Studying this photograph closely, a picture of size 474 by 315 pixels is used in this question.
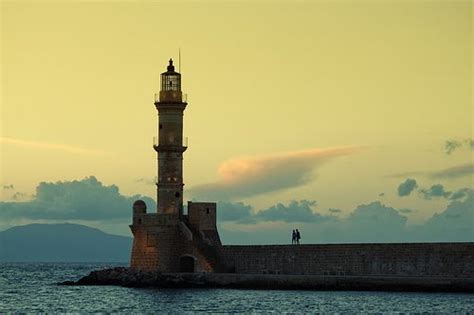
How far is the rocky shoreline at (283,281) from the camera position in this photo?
49719 millimetres

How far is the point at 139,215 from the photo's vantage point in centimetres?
5894

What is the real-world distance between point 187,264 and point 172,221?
252 cm

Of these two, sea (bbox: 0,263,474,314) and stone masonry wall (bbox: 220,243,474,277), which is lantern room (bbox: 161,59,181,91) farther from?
sea (bbox: 0,263,474,314)

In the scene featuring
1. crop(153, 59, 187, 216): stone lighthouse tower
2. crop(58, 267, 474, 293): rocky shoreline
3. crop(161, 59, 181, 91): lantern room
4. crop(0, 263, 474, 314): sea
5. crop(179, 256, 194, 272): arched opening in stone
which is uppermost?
crop(161, 59, 181, 91): lantern room

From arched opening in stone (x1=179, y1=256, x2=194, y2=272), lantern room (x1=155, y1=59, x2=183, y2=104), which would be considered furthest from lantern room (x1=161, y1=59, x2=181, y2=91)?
arched opening in stone (x1=179, y1=256, x2=194, y2=272)

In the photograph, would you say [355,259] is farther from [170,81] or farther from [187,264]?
[170,81]

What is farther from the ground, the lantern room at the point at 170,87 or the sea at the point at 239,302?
the lantern room at the point at 170,87

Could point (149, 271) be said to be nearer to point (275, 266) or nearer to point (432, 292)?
point (275, 266)

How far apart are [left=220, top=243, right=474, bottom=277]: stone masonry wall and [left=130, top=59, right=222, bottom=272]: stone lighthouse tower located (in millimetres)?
1309

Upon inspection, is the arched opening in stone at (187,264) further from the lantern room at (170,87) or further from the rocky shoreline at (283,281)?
the lantern room at (170,87)

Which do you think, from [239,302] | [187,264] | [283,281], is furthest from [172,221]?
[239,302]

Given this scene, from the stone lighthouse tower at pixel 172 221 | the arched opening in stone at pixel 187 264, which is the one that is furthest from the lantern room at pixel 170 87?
the arched opening in stone at pixel 187 264

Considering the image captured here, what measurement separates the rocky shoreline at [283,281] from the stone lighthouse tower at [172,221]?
0.91 m

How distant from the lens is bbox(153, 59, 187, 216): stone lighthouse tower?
60125mm
